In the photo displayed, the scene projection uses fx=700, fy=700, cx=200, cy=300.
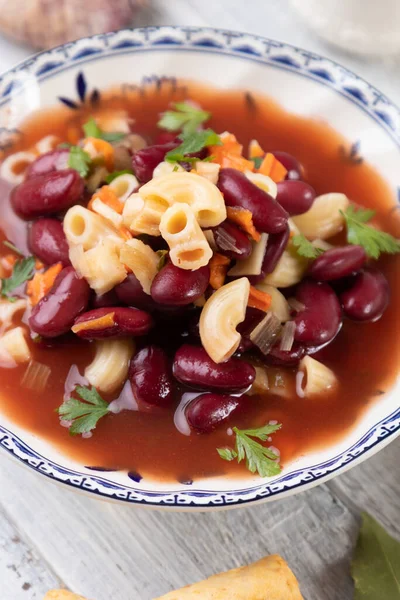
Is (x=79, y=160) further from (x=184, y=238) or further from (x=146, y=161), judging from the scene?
(x=184, y=238)

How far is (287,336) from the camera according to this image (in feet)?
6.92

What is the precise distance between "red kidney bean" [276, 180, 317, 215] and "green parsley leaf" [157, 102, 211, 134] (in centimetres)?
52

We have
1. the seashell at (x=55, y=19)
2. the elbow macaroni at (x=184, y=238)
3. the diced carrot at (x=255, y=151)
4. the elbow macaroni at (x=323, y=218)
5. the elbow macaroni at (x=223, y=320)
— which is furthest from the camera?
the seashell at (x=55, y=19)

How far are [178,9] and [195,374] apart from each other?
212 cm

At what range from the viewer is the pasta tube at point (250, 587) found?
1.92 m

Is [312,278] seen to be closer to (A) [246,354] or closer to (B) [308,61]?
(A) [246,354]

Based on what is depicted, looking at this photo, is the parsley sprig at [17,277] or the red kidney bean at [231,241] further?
the parsley sprig at [17,277]

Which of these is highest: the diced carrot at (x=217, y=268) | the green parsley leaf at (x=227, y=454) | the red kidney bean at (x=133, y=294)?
the diced carrot at (x=217, y=268)

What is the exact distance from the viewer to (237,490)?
6.23 feet

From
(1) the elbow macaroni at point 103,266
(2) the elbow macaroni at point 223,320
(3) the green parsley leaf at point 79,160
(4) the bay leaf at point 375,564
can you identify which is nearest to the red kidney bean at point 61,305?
(1) the elbow macaroni at point 103,266

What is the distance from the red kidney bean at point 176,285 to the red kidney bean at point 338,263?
0.43 m

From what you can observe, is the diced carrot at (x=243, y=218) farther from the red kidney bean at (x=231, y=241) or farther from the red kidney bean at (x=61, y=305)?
the red kidney bean at (x=61, y=305)

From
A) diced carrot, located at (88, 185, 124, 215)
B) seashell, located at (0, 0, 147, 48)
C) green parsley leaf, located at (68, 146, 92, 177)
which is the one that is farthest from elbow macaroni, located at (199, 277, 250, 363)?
seashell, located at (0, 0, 147, 48)

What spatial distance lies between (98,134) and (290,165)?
72cm
